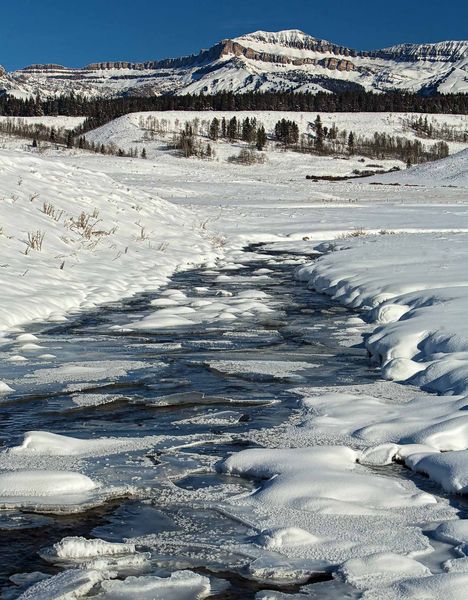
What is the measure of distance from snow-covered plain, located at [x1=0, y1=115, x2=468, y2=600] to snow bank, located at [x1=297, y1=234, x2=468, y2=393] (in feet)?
0.07

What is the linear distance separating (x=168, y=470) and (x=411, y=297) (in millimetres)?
5006

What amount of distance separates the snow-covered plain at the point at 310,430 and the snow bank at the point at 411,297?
0.02 metres

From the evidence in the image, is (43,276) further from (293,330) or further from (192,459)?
(192,459)

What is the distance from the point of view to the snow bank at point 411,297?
5.58m

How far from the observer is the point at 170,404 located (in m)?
4.93

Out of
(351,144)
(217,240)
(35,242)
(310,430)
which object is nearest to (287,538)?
(310,430)

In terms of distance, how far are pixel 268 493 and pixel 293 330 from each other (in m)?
4.10

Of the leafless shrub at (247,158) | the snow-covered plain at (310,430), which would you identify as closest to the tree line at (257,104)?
the leafless shrub at (247,158)

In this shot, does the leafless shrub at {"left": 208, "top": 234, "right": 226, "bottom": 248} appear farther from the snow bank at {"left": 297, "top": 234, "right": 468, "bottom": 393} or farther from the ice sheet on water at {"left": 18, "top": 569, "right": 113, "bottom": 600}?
the ice sheet on water at {"left": 18, "top": 569, "right": 113, "bottom": 600}

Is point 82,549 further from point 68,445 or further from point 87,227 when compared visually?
point 87,227

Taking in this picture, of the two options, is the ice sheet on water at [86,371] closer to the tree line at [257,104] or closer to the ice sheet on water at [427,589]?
the ice sheet on water at [427,589]

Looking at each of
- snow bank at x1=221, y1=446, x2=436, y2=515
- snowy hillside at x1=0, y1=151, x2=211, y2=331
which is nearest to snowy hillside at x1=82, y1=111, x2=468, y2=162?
snowy hillside at x1=0, y1=151, x2=211, y2=331

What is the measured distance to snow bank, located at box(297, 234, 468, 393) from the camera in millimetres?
5582

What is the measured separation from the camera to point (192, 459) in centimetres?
390
